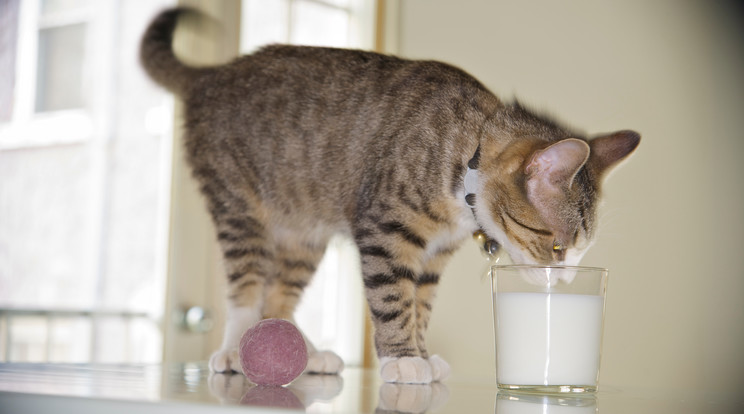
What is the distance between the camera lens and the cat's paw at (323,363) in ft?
4.17

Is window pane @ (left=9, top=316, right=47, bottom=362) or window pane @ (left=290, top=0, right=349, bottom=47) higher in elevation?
window pane @ (left=290, top=0, right=349, bottom=47)

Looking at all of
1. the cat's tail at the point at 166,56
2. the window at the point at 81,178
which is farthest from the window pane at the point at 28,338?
the cat's tail at the point at 166,56

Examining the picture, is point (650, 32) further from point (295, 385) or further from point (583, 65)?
point (295, 385)

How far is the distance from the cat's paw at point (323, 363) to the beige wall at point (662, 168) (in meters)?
1.84

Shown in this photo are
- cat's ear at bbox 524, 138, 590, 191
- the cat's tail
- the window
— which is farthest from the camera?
the window

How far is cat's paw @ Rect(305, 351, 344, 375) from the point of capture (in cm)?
127

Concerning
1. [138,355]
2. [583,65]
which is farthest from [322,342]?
[583,65]

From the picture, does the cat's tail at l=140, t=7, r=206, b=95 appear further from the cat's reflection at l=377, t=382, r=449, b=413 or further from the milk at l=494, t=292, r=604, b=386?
the milk at l=494, t=292, r=604, b=386

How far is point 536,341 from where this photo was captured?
37.0 inches

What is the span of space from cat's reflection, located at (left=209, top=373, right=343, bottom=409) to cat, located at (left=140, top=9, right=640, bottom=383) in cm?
17

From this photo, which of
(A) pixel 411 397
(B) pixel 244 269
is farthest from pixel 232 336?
(A) pixel 411 397

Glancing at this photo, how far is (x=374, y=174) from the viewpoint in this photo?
1404mm

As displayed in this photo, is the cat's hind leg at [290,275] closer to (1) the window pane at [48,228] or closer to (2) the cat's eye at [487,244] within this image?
(2) the cat's eye at [487,244]

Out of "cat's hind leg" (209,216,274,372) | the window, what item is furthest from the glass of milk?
the window
